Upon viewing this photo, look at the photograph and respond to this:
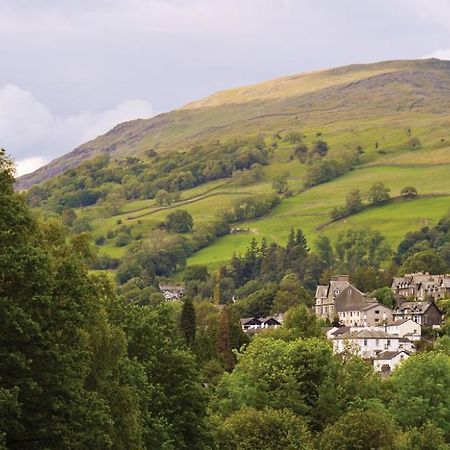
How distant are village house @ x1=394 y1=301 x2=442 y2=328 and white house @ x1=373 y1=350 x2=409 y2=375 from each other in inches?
962

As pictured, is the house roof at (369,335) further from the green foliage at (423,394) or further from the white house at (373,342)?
the green foliage at (423,394)

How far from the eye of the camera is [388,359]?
131625 mm

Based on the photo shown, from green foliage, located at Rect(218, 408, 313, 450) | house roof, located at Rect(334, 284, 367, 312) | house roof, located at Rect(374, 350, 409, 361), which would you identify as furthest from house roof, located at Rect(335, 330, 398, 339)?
green foliage, located at Rect(218, 408, 313, 450)

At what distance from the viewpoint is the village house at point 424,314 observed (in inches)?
6255

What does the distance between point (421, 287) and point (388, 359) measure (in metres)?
48.2

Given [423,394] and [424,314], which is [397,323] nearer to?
[424,314]

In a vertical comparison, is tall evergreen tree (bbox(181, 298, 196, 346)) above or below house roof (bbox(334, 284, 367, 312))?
above

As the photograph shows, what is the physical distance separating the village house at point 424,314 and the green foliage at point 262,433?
101994 millimetres

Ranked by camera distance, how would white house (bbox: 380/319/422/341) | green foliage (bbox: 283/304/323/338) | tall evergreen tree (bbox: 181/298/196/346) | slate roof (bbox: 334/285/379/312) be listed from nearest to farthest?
green foliage (bbox: 283/304/323/338)
tall evergreen tree (bbox: 181/298/196/346)
white house (bbox: 380/319/422/341)
slate roof (bbox: 334/285/379/312)

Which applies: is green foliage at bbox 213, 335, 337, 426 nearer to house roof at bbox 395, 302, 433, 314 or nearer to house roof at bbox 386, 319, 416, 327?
house roof at bbox 386, 319, 416, 327

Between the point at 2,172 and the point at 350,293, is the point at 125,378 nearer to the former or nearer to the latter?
the point at 2,172

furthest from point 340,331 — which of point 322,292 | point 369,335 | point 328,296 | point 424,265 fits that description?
point 424,265

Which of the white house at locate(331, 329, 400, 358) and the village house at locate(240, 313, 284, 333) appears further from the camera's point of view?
the village house at locate(240, 313, 284, 333)

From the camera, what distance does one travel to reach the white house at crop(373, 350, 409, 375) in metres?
129
